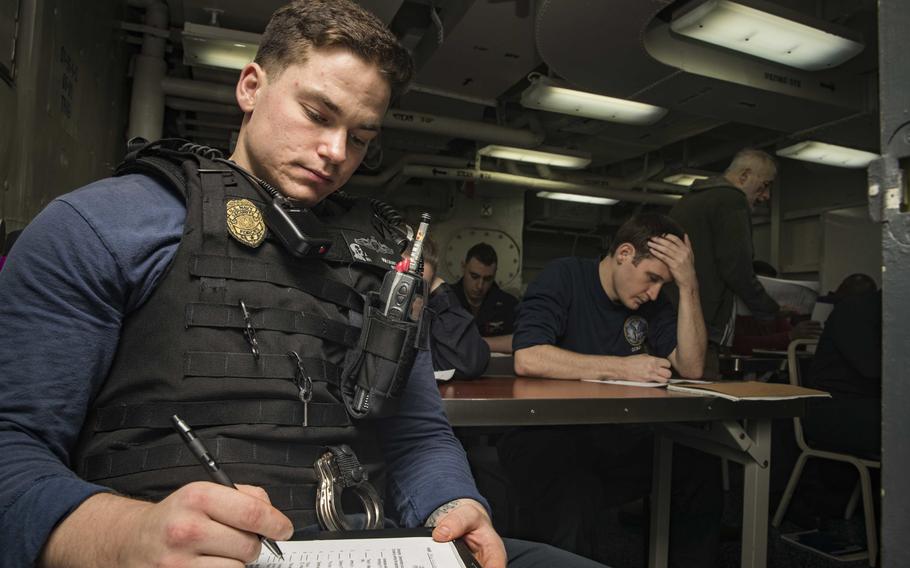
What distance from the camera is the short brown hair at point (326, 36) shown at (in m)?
1.00

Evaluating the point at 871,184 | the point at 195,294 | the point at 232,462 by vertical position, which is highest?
the point at 871,184

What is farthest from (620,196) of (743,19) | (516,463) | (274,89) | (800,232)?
(274,89)

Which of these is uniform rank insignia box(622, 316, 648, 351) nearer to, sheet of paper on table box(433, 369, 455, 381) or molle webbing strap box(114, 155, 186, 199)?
sheet of paper on table box(433, 369, 455, 381)

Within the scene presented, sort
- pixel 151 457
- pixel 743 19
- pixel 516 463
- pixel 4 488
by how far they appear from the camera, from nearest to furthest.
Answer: pixel 4 488
pixel 151 457
pixel 516 463
pixel 743 19

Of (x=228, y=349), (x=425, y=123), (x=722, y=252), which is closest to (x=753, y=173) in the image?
(x=722, y=252)

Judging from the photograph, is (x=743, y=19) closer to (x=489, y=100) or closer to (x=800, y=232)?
(x=489, y=100)

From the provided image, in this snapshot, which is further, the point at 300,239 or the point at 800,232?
the point at 800,232

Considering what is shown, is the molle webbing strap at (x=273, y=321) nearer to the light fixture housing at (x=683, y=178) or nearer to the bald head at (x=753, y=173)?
the bald head at (x=753, y=173)

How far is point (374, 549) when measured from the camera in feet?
2.32

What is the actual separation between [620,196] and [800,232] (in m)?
2.79

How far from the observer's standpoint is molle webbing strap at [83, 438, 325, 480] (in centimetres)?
79

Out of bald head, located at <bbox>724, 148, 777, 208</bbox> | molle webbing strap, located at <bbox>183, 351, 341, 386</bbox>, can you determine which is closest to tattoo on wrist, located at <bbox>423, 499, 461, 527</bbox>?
molle webbing strap, located at <bbox>183, 351, 341, 386</bbox>

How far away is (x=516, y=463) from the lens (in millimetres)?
2232

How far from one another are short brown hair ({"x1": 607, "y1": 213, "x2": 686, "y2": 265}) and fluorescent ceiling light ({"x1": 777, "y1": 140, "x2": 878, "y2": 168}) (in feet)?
13.1
